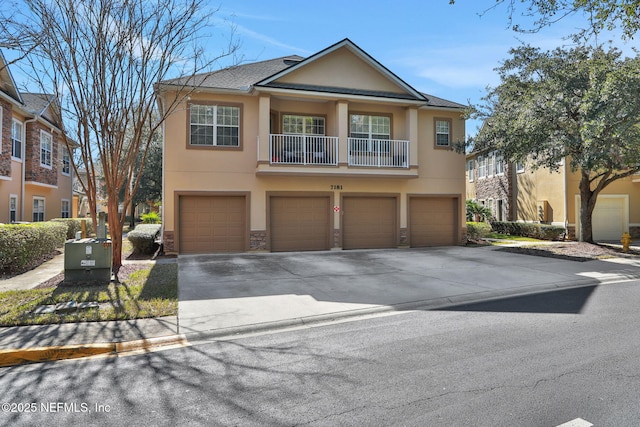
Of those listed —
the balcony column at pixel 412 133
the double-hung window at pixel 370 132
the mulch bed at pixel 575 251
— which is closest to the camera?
the mulch bed at pixel 575 251

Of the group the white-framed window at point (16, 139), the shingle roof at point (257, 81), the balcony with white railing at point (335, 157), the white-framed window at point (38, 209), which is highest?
the shingle roof at point (257, 81)

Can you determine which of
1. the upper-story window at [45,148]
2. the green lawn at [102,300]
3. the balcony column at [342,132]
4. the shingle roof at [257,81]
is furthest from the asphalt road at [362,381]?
the upper-story window at [45,148]

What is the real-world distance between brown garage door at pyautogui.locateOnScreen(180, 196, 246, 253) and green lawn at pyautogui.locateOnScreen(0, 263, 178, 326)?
4.76 m

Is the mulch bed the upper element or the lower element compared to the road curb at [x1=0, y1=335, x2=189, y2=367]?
upper

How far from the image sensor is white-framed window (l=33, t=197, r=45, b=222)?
1921 centimetres

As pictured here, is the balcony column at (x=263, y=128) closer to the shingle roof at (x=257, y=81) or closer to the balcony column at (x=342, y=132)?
the shingle roof at (x=257, y=81)

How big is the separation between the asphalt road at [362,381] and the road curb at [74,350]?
196 mm

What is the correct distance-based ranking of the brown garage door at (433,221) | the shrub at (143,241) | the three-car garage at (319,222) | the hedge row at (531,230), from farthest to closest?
the hedge row at (531,230) < the brown garage door at (433,221) < the three-car garage at (319,222) < the shrub at (143,241)

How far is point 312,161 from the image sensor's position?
1508 centimetres

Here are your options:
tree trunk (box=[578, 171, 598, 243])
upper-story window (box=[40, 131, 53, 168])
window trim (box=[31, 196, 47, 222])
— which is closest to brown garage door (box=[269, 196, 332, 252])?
tree trunk (box=[578, 171, 598, 243])

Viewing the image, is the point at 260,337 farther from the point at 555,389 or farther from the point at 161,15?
the point at 161,15

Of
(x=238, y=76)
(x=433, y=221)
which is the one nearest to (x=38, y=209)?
(x=238, y=76)

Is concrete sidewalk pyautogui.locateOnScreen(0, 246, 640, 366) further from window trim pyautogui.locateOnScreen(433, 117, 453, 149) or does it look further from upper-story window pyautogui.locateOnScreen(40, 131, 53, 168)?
upper-story window pyautogui.locateOnScreen(40, 131, 53, 168)

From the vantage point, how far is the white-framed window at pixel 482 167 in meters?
28.0
